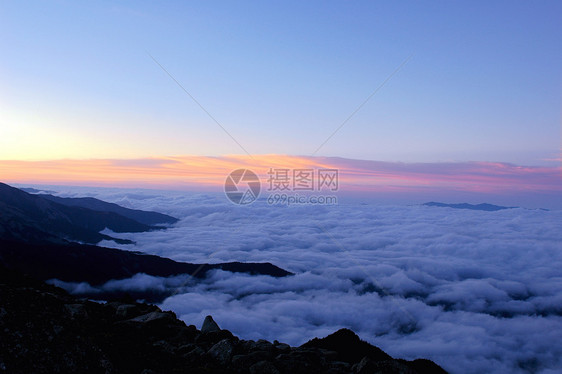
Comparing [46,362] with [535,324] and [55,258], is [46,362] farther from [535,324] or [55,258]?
[535,324]

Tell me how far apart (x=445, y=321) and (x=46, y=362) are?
216m

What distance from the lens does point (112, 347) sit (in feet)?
51.5

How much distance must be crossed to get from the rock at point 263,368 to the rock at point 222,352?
6.23ft

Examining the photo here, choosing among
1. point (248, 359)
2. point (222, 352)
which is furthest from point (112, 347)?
point (248, 359)

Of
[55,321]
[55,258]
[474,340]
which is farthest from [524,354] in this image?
[55,258]

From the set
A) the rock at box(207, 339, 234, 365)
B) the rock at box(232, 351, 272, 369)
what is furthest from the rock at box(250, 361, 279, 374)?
the rock at box(207, 339, 234, 365)

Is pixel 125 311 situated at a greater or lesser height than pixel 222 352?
lesser

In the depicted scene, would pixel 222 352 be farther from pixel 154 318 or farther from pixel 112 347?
pixel 154 318

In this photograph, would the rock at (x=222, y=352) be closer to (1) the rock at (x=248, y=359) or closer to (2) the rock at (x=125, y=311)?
(1) the rock at (x=248, y=359)

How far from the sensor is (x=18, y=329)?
12133mm

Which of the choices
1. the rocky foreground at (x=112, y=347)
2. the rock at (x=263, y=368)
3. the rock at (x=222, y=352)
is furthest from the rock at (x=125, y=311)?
the rock at (x=263, y=368)

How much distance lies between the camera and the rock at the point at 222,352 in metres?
20.1

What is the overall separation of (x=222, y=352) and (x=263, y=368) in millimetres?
3183

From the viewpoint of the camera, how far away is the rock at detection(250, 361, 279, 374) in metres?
18.9
